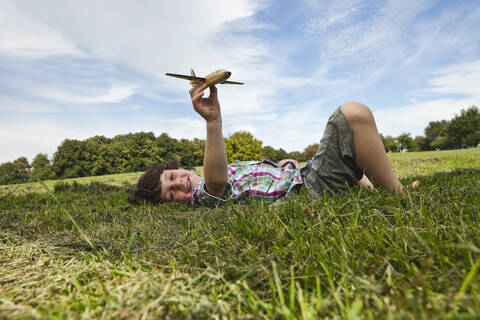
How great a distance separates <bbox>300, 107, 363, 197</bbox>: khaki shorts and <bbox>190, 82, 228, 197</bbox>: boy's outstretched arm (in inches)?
34.2

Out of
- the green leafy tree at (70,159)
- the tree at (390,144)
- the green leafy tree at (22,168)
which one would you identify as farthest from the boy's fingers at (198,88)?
the tree at (390,144)

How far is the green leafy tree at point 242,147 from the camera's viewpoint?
640 inches

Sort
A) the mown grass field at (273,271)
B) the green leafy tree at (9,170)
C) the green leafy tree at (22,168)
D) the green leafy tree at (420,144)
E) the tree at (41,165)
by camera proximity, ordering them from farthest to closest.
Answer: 1. the green leafy tree at (420,144)
2. the green leafy tree at (22,168)
3. the tree at (41,165)
4. the green leafy tree at (9,170)
5. the mown grass field at (273,271)

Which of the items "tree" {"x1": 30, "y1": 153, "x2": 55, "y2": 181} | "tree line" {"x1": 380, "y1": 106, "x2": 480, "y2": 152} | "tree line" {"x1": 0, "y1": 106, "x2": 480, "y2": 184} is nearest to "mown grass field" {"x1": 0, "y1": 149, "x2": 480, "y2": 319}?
"tree line" {"x1": 0, "y1": 106, "x2": 480, "y2": 184}

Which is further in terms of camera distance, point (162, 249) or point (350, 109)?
point (350, 109)

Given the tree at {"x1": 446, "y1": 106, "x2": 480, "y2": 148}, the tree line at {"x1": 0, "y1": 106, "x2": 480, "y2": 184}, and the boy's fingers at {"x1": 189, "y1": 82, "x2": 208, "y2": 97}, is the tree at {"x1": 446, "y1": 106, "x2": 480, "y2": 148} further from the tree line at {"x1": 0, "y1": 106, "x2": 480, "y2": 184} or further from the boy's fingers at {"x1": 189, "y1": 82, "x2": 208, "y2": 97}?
the boy's fingers at {"x1": 189, "y1": 82, "x2": 208, "y2": 97}

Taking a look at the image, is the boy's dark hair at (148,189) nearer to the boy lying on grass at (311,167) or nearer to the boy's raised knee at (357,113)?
the boy lying on grass at (311,167)

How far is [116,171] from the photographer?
2627 centimetres

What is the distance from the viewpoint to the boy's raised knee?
2096 millimetres

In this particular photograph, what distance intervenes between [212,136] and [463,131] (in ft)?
206

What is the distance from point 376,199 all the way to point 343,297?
36.1 inches

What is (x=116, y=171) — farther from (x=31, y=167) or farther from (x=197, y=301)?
(x=197, y=301)

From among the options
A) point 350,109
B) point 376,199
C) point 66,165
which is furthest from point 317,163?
point 66,165

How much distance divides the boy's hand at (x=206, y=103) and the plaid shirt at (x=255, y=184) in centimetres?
73
